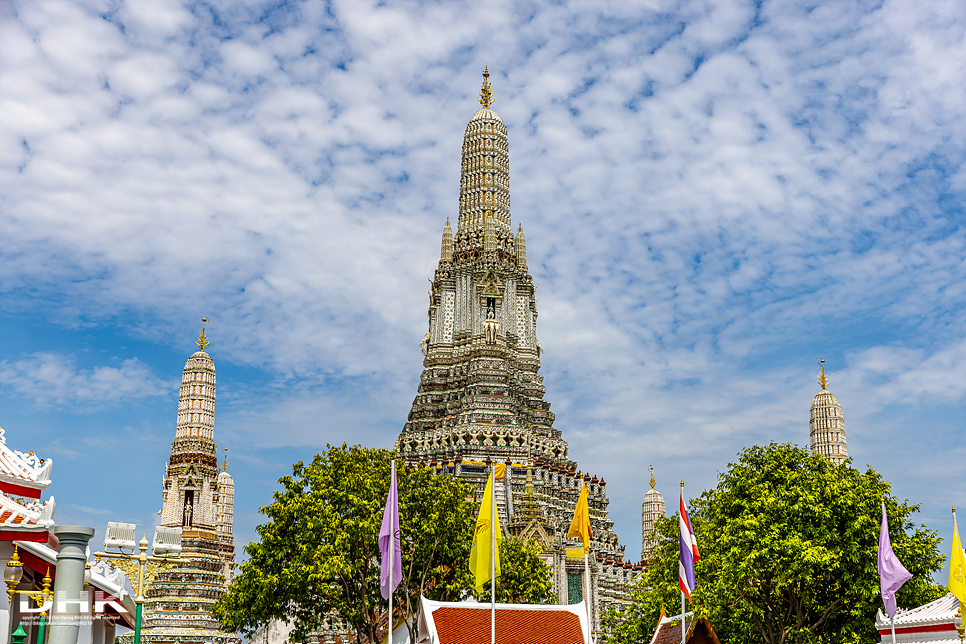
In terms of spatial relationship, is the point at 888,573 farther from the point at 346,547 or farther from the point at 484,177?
the point at 484,177

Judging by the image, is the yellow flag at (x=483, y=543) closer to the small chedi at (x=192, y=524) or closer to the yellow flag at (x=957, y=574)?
the yellow flag at (x=957, y=574)

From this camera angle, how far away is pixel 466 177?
81.1 metres

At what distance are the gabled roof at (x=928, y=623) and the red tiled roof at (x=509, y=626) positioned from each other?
8.86m

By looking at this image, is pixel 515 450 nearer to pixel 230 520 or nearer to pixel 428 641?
pixel 230 520

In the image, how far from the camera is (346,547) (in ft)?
116

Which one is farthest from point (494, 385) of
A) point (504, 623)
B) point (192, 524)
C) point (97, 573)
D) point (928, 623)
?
point (97, 573)

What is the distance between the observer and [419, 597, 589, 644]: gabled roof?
29.3 metres

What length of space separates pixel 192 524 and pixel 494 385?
2369cm

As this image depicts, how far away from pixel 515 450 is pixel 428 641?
1545 inches

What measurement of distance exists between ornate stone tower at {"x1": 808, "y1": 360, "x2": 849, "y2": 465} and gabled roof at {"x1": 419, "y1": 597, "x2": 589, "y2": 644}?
46.0 meters

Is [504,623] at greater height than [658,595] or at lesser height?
lesser

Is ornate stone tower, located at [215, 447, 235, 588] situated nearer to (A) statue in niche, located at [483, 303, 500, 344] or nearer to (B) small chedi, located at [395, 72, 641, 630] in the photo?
(B) small chedi, located at [395, 72, 641, 630]

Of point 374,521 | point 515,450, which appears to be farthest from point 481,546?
point 515,450

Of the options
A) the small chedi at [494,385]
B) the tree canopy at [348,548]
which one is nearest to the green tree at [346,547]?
the tree canopy at [348,548]
